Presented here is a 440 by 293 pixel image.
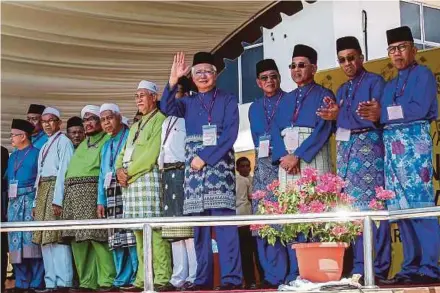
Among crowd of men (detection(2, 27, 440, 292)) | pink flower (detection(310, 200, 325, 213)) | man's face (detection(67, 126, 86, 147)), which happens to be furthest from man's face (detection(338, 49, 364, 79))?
man's face (detection(67, 126, 86, 147))

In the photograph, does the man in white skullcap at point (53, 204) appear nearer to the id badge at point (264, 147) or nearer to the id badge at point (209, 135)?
the id badge at point (209, 135)

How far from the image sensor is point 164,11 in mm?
7594

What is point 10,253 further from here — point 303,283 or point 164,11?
point 303,283

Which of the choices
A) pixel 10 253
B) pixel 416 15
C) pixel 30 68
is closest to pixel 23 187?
pixel 10 253

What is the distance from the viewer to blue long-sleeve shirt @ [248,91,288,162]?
21.8 ft

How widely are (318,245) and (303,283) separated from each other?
24 cm

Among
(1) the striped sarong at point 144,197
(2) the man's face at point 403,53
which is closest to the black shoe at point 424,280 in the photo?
(2) the man's face at point 403,53

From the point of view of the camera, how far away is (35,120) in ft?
26.0

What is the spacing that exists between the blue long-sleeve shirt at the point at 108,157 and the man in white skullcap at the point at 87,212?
77mm

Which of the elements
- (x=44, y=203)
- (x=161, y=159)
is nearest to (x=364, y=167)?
(x=161, y=159)

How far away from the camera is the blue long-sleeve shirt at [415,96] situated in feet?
20.1

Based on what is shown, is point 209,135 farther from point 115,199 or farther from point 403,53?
point 403,53

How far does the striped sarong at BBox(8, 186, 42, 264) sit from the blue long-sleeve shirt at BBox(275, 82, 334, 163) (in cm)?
220

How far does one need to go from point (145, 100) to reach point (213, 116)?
2.00ft
